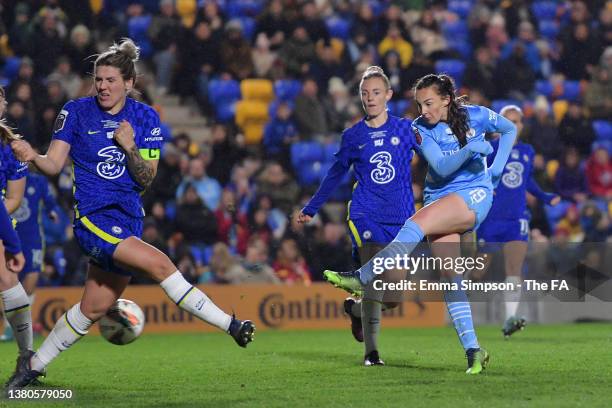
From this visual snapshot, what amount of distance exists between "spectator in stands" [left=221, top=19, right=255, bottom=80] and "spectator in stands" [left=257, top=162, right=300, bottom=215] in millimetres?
2140

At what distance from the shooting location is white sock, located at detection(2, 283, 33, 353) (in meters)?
7.60

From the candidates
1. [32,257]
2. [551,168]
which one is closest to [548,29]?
[551,168]

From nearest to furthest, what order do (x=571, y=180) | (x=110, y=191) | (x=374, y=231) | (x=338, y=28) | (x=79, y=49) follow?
1. (x=110, y=191)
2. (x=374, y=231)
3. (x=79, y=49)
4. (x=571, y=180)
5. (x=338, y=28)

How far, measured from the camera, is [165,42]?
16781 mm

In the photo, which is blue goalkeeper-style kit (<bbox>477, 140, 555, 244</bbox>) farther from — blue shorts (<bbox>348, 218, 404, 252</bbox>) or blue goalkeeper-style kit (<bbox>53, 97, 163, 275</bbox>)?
blue goalkeeper-style kit (<bbox>53, 97, 163, 275</bbox>)

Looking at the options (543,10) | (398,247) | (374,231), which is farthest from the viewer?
(543,10)

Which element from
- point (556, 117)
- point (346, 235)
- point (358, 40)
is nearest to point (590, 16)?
point (556, 117)

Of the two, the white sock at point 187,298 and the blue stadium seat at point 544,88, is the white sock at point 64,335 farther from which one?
the blue stadium seat at point 544,88

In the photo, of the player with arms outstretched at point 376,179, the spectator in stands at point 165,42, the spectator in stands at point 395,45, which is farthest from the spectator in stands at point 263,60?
the player with arms outstretched at point 376,179

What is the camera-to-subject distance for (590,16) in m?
19.4

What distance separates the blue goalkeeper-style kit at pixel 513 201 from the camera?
1232cm

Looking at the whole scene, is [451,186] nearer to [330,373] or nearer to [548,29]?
[330,373]

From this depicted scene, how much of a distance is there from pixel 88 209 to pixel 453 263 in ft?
8.31

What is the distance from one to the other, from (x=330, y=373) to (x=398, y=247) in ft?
3.72
